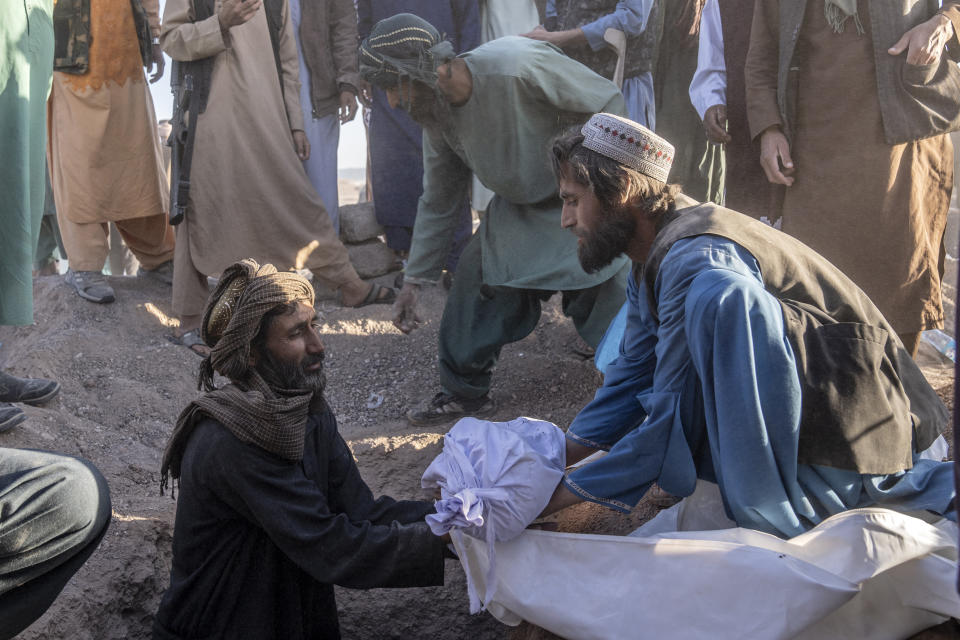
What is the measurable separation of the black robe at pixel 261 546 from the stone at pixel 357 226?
3.97 m

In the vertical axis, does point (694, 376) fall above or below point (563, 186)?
below

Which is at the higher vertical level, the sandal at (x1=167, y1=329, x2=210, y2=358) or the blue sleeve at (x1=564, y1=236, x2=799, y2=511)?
the blue sleeve at (x1=564, y1=236, x2=799, y2=511)

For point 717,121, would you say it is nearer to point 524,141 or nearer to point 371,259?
point 524,141

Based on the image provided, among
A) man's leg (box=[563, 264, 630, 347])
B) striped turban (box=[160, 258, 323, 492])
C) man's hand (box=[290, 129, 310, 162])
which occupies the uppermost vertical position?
man's hand (box=[290, 129, 310, 162])

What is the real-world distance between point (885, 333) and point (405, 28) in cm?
241

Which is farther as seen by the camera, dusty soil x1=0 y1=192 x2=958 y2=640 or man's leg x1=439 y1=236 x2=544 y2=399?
man's leg x1=439 y1=236 x2=544 y2=399

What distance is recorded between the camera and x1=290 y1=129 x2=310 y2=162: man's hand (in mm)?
5629

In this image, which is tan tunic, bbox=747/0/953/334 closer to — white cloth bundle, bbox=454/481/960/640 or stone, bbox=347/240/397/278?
white cloth bundle, bbox=454/481/960/640

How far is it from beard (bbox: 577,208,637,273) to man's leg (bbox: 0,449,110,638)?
1.54 m

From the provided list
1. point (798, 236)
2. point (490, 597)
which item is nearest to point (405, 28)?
point (798, 236)

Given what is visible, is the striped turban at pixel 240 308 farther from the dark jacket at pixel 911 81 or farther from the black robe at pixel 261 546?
the dark jacket at pixel 911 81

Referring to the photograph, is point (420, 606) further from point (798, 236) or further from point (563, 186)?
point (798, 236)

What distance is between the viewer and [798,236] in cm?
385

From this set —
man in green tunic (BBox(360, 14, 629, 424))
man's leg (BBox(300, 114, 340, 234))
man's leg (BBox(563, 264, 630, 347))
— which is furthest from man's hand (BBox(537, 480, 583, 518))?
man's leg (BBox(300, 114, 340, 234))
